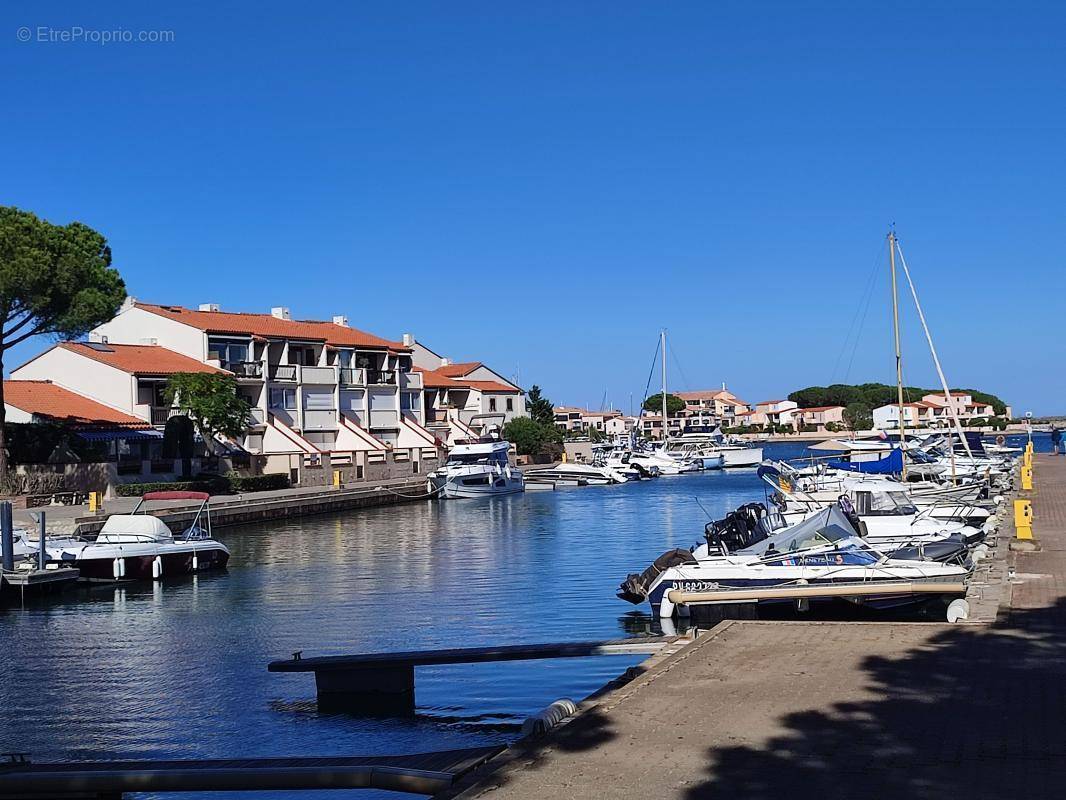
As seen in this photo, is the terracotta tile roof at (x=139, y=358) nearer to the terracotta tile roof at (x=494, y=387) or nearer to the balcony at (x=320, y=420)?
the balcony at (x=320, y=420)

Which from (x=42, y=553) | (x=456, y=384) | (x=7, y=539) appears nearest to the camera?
(x=7, y=539)

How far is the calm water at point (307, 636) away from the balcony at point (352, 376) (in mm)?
32819

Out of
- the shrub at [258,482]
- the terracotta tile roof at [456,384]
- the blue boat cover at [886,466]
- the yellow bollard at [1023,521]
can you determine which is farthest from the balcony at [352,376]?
the yellow bollard at [1023,521]

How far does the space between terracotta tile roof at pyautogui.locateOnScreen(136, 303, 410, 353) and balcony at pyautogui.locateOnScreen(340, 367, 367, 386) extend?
190 centimetres

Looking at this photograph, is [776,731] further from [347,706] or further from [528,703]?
[347,706]

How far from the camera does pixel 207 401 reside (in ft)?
204

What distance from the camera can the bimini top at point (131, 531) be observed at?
3475cm

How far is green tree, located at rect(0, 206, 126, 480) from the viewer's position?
4791cm

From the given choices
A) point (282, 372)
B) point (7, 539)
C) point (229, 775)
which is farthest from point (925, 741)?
point (282, 372)

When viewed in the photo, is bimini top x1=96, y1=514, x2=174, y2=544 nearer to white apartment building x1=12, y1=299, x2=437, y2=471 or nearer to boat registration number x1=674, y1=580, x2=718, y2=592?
boat registration number x1=674, y1=580, x2=718, y2=592

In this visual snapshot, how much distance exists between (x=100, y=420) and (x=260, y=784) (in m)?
53.4

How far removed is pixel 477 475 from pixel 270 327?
19.2m

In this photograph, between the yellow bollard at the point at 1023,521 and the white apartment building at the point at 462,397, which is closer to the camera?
the yellow bollard at the point at 1023,521

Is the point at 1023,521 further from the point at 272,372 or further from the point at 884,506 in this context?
the point at 272,372
